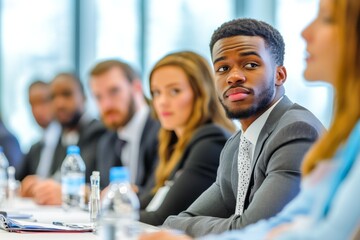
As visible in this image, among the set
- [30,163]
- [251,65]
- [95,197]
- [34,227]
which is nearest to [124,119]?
[30,163]

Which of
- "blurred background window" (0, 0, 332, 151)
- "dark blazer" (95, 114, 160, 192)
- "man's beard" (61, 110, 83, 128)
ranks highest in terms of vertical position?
"blurred background window" (0, 0, 332, 151)

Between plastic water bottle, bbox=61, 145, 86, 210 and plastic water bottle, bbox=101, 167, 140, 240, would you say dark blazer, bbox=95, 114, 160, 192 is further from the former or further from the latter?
plastic water bottle, bbox=101, 167, 140, 240

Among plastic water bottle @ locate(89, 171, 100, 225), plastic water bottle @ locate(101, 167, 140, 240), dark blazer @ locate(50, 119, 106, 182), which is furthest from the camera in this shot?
dark blazer @ locate(50, 119, 106, 182)

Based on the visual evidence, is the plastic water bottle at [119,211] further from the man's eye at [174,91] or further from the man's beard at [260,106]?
A: the man's eye at [174,91]

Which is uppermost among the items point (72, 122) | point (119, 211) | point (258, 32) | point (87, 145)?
point (72, 122)

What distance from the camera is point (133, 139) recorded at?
520cm

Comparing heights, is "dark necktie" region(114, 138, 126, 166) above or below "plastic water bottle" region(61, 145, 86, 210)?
above

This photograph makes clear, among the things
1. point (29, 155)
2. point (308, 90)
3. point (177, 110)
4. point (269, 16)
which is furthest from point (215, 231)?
point (269, 16)

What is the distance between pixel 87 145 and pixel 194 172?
2.47 m

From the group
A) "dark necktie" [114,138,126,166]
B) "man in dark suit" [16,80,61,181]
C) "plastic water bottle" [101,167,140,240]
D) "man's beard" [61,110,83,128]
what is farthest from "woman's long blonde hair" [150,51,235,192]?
"man in dark suit" [16,80,61,181]

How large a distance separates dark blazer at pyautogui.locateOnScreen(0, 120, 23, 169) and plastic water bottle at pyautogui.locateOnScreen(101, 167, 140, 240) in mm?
5185

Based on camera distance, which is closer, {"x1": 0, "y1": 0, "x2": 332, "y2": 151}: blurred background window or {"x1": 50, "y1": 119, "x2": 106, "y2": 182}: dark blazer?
{"x1": 50, "y1": 119, "x2": 106, "y2": 182}: dark blazer

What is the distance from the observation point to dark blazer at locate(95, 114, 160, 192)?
4.93 m

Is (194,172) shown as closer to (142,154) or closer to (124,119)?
(142,154)
